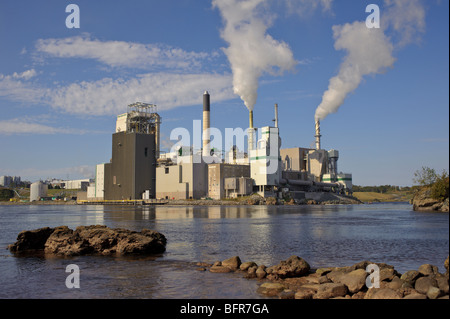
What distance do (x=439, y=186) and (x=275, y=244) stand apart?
60145 mm

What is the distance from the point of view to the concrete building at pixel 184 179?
5320 inches

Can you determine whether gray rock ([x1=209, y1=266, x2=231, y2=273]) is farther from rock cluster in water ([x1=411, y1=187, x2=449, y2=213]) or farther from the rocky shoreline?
the rocky shoreline

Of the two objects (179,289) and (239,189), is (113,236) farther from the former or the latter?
(239,189)

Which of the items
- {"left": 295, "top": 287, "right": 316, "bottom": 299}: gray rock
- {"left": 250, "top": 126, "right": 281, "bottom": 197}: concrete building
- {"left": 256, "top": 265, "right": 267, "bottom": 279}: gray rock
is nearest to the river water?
{"left": 256, "top": 265, "right": 267, "bottom": 279}: gray rock

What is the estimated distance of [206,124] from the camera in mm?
142250

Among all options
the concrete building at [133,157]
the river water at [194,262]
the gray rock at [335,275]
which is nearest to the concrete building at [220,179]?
the concrete building at [133,157]

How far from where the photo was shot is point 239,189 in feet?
442

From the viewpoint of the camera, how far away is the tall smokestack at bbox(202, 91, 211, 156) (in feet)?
466

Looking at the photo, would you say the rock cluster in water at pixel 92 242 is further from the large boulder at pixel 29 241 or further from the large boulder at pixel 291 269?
the large boulder at pixel 291 269

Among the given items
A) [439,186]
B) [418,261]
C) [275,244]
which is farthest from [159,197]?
[418,261]

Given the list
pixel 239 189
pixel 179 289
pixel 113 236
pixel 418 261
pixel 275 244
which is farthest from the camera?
pixel 239 189

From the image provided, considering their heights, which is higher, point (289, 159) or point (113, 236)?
point (289, 159)

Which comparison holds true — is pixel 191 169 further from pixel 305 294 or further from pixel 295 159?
pixel 305 294

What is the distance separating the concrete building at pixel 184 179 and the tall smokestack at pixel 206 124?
18.7ft
